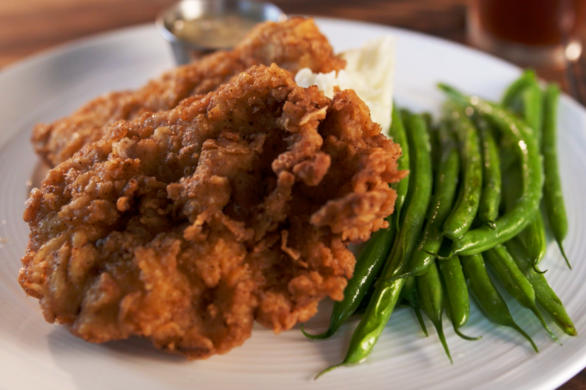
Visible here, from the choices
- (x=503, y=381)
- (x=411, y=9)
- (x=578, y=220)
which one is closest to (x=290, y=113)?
(x=503, y=381)

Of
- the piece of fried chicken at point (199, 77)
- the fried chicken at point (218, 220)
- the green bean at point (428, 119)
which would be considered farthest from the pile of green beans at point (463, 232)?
the piece of fried chicken at point (199, 77)

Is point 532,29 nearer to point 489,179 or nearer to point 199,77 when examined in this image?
point 489,179

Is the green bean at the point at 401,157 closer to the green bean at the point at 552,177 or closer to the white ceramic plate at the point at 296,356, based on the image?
the white ceramic plate at the point at 296,356

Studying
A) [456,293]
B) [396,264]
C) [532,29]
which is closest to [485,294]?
[456,293]

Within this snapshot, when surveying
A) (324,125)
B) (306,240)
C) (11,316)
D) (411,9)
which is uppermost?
(324,125)

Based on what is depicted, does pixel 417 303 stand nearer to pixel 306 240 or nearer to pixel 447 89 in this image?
pixel 306 240

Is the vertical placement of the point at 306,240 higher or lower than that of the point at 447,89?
higher

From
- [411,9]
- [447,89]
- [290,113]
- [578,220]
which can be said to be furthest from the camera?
[411,9]

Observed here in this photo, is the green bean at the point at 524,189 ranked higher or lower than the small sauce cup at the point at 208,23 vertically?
lower
